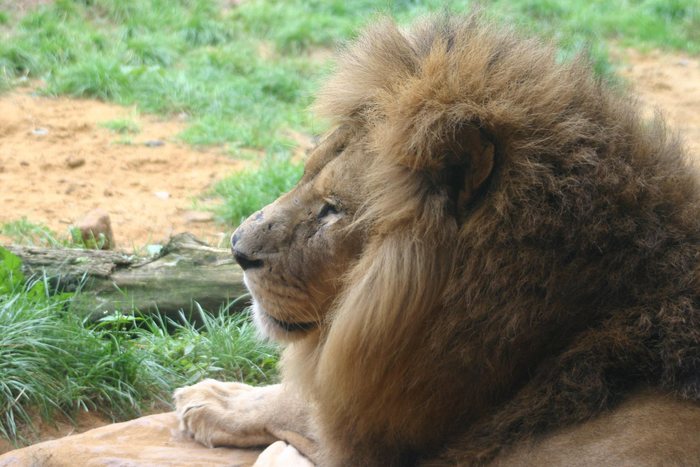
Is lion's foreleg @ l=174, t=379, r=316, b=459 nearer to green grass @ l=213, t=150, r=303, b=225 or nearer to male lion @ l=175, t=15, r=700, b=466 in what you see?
male lion @ l=175, t=15, r=700, b=466

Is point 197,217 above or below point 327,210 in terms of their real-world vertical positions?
below

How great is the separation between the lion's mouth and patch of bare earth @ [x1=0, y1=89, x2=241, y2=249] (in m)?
3.10

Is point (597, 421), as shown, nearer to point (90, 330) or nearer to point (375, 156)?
point (375, 156)

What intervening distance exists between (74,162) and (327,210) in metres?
4.92

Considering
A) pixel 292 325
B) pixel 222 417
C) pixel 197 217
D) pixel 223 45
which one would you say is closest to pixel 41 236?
pixel 197 217

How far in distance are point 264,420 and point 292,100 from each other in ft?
20.0

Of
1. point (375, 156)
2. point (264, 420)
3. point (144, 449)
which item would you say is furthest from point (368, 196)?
point (144, 449)

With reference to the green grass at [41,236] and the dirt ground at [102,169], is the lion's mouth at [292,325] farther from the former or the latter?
the dirt ground at [102,169]

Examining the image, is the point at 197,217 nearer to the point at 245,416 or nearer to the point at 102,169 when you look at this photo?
the point at 102,169

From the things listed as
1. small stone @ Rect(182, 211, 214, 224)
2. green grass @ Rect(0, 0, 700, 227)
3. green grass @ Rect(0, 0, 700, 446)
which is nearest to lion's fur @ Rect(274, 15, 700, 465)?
green grass @ Rect(0, 0, 700, 446)

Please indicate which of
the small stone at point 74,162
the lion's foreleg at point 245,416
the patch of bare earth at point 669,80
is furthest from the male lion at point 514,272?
the patch of bare earth at point 669,80

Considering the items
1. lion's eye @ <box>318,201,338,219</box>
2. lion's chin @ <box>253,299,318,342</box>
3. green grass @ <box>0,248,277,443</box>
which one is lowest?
green grass @ <box>0,248,277,443</box>

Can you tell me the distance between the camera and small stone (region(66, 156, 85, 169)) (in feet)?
22.5

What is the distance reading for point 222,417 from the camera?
301 cm
